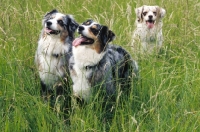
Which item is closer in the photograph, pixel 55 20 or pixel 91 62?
pixel 91 62

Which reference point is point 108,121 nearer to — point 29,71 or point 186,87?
point 186,87

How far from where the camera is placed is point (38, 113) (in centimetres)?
340

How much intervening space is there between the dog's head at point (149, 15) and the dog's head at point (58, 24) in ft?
6.82

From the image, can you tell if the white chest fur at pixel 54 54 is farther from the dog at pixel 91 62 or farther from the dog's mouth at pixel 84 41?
the dog's mouth at pixel 84 41

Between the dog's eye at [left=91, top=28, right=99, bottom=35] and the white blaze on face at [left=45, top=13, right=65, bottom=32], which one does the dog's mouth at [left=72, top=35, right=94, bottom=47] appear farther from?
the white blaze on face at [left=45, top=13, right=65, bottom=32]

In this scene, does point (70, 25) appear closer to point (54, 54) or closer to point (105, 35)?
point (54, 54)

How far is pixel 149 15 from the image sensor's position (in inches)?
258

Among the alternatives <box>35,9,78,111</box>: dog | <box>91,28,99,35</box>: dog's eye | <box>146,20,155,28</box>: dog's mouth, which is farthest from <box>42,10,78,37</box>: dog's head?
<box>146,20,155,28</box>: dog's mouth

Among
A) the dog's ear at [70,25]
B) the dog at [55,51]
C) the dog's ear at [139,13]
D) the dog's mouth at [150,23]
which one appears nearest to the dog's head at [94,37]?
the dog at [55,51]

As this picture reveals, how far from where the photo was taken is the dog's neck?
4.07m

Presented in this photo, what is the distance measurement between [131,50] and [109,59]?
0.94m

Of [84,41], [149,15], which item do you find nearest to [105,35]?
[84,41]

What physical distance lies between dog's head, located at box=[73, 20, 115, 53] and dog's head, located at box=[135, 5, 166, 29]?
2323 millimetres

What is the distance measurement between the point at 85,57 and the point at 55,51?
48 cm
